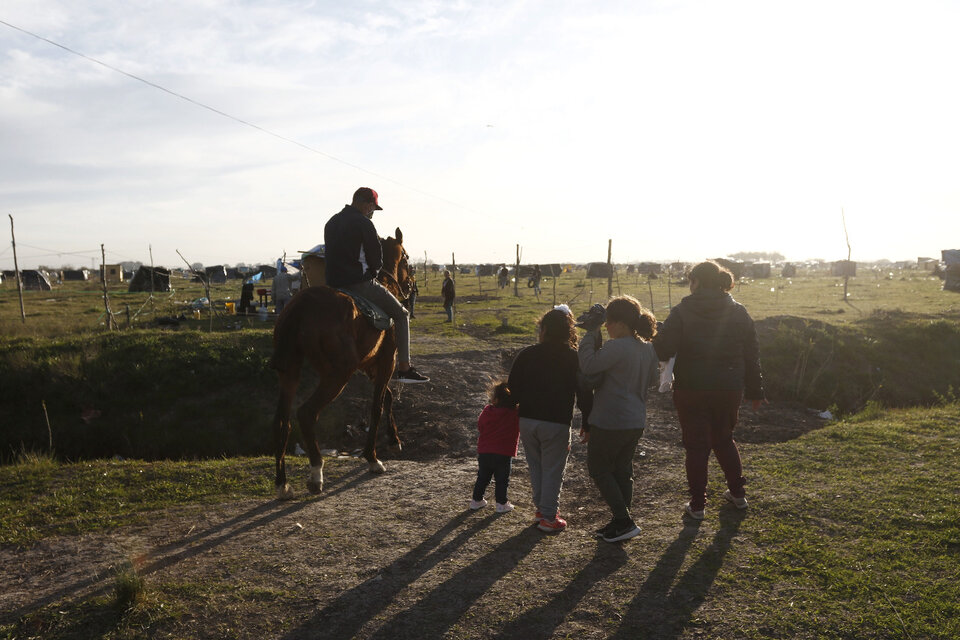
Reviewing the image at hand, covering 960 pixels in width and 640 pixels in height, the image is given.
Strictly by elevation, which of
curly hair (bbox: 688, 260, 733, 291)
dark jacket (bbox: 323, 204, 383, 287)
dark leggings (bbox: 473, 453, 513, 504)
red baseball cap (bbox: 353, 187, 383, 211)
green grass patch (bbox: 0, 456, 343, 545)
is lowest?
green grass patch (bbox: 0, 456, 343, 545)

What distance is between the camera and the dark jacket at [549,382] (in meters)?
4.73

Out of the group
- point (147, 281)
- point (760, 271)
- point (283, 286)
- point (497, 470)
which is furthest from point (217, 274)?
point (497, 470)

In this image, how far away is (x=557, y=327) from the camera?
186 inches

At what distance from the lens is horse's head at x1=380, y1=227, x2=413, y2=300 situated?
25.3 ft

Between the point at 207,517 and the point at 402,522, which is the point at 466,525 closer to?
the point at 402,522

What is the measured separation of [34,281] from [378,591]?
6278 centimetres

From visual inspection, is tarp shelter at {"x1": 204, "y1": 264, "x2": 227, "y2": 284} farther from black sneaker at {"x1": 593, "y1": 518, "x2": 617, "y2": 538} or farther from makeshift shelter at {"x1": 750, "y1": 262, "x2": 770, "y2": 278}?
black sneaker at {"x1": 593, "y1": 518, "x2": 617, "y2": 538}

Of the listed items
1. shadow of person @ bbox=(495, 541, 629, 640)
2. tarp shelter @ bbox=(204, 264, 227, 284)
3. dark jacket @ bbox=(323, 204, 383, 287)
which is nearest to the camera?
shadow of person @ bbox=(495, 541, 629, 640)

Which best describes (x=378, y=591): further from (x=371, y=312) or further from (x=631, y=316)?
(x=371, y=312)

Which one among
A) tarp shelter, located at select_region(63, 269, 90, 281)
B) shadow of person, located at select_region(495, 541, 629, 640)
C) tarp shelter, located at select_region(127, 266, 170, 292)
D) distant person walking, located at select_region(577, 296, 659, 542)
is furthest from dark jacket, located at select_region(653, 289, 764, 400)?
tarp shelter, located at select_region(63, 269, 90, 281)

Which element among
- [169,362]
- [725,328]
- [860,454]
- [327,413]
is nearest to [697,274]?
[725,328]

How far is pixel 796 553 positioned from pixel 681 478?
6.65 feet

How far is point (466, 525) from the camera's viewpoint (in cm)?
514

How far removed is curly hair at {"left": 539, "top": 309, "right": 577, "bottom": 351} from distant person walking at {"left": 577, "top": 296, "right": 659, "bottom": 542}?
0.63 ft
